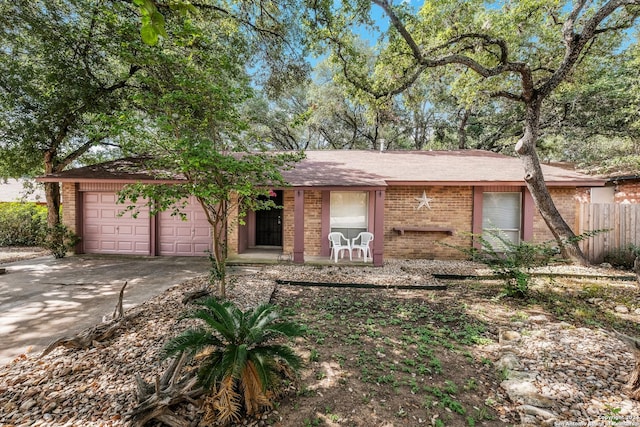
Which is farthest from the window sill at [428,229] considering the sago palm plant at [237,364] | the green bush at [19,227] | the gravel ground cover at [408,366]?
the green bush at [19,227]

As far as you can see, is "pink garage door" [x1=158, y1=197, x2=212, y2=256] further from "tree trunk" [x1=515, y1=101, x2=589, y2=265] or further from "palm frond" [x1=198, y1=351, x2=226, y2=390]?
"tree trunk" [x1=515, y1=101, x2=589, y2=265]

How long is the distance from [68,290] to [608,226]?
44.8ft

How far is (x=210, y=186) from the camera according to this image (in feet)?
13.7

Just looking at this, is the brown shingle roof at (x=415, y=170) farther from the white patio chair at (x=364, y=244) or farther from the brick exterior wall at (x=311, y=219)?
the white patio chair at (x=364, y=244)

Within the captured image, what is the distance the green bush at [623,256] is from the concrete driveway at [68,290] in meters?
11.4

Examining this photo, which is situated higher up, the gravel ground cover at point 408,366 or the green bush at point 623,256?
the green bush at point 623,256

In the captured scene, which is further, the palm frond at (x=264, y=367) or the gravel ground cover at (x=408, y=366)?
the gravel ground cover at (x=408, y=366)

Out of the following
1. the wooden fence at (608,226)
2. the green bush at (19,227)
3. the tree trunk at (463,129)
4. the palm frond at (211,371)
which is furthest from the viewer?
the tree trunk at (463,129)

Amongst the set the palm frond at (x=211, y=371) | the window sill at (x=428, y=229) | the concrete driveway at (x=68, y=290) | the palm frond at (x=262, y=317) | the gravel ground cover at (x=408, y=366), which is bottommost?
the gravel ground cover at (x=408, y=366)

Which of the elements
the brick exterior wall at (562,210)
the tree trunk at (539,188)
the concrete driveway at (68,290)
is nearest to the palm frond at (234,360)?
the concrete driveway at (68,290)

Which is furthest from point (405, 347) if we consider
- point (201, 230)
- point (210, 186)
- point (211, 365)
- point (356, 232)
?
point (201, 230)

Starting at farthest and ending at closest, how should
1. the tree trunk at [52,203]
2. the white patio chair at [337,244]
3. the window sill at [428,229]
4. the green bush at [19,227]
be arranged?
the green bush at [19,227]
the tree trunk at [52,203]
the window sill at [428,229]
the white patio chair at [337,244]

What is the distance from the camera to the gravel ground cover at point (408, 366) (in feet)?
8.09

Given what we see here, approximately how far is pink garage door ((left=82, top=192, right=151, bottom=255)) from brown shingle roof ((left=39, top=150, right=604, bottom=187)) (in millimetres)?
997
